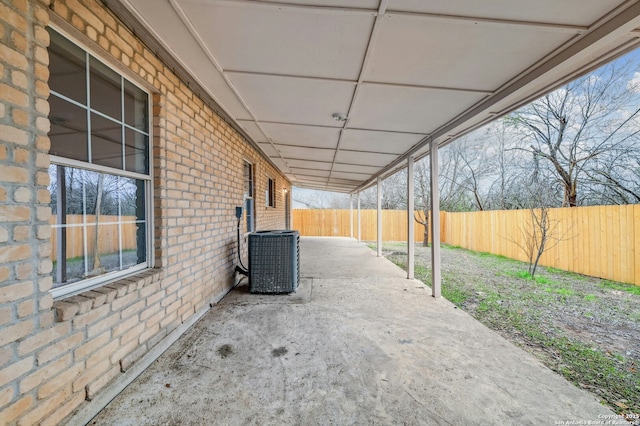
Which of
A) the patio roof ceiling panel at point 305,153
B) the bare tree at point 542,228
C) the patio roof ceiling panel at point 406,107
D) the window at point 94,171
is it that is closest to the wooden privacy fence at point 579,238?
the bare tree at point 542,228

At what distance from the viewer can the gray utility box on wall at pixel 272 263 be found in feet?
13.5

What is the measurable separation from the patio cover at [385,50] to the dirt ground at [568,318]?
252cm

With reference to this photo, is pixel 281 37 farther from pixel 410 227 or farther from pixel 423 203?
pixel 423 203

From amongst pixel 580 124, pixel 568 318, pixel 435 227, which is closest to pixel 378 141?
pixel 435 227

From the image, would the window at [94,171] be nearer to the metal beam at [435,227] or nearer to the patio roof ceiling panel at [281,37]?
the patio roof ceiling panel at [281,37]

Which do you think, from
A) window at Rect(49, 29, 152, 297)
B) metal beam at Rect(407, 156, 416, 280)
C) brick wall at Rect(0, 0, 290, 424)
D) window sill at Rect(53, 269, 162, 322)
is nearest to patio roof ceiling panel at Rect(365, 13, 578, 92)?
brick wall at Rect(0, 0, 290, 424)

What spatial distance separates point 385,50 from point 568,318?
4416mm

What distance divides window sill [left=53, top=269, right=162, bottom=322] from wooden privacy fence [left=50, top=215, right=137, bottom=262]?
254 millimetres

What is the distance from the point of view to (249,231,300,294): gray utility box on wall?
411cm

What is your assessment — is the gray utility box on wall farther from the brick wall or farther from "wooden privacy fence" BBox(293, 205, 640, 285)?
"wooden privacy fence" BBox(293, 205, 640, 285)

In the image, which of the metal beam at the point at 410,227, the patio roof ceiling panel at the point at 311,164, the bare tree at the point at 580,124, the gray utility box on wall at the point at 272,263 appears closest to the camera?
the gray utility box on wall at the point at 272,263

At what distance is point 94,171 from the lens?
1.95 meters

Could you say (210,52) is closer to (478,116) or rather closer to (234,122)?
(234,122)

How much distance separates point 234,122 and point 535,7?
3671mm
